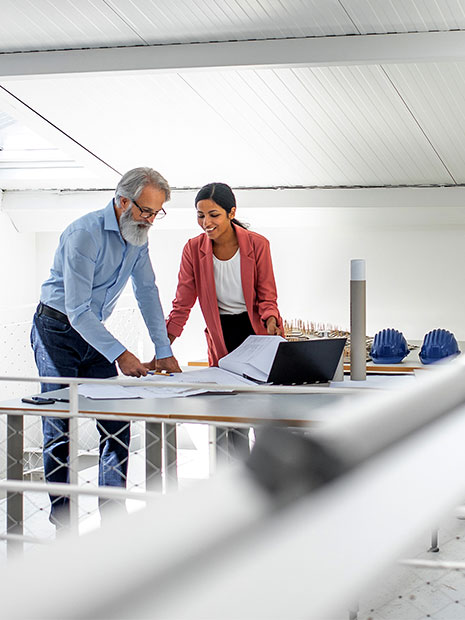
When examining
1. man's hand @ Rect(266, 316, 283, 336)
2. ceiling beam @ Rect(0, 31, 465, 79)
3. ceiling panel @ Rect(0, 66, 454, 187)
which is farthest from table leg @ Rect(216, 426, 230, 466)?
ceiling panel @ Rect(0, 66, 454, 187)

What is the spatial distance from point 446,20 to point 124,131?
7.32ft

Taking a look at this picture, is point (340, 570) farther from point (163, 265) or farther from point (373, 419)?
point (163, 265)

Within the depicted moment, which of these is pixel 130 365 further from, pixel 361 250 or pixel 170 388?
pixel 361 250

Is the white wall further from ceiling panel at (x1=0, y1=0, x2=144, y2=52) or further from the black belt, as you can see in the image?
the black belt

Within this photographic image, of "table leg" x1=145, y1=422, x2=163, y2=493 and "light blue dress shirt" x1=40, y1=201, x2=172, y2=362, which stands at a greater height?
"light blue dress shirt" x1=40, y1=201, x2=172, y2=362

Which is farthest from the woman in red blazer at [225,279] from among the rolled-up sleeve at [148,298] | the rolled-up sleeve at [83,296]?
the rolled-up sleeve at [83,296]

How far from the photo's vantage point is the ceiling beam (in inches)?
150

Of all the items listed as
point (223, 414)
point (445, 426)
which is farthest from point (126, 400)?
point (445, 426)

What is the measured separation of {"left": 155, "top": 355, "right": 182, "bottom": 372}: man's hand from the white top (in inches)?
15.1

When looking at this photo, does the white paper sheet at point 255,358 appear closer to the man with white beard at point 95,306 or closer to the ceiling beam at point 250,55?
the man with white beard at point 95,306

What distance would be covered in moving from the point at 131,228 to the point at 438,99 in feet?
8.19

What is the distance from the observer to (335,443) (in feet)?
0.62

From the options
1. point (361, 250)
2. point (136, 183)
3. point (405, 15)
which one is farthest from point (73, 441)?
point (361, 250)

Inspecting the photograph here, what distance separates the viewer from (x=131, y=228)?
2549mm
